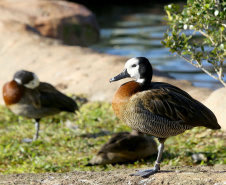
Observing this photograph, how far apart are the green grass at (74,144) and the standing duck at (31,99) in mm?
342

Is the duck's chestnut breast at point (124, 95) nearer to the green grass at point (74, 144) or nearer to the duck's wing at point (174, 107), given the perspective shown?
the duck's wing at point (174, 107)

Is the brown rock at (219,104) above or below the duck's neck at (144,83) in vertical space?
below

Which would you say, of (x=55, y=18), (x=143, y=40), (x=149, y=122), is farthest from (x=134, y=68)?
(x=143, y=40)

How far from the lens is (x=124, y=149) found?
549 cm

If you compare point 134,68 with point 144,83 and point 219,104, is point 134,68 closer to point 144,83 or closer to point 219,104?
point 144,83

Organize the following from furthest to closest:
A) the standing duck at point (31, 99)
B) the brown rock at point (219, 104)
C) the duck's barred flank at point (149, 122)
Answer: the standing duck at point (31, 99)
the brown rock at point (219, 104)
the duck's barred flank at point (149, 122)

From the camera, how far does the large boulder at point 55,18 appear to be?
1417 cm

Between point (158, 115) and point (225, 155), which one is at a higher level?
point (158, 115)

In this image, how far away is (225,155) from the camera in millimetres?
5711

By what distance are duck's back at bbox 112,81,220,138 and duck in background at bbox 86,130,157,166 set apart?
133 centimetres


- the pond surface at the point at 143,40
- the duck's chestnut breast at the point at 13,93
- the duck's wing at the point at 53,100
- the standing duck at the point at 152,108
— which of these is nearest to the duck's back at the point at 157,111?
the standing duck at the point at 152,108

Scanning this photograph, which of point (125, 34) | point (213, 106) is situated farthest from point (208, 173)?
point (125, 34)

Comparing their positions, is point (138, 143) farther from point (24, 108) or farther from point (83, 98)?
point (83, 98)

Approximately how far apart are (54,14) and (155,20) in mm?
7731
